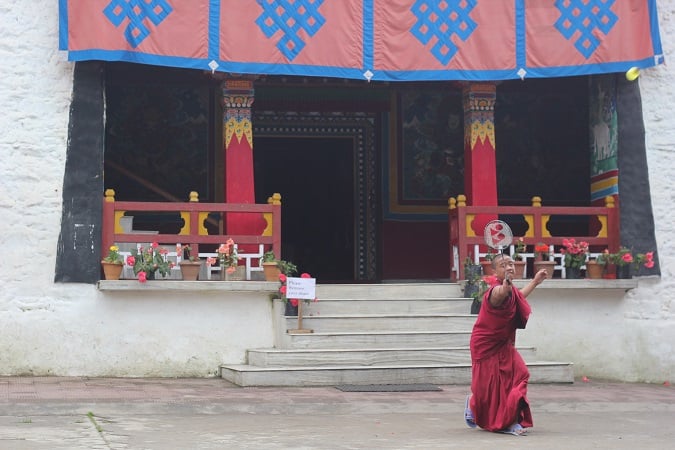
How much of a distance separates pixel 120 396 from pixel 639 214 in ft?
19.6

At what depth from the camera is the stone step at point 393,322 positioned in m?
10.9

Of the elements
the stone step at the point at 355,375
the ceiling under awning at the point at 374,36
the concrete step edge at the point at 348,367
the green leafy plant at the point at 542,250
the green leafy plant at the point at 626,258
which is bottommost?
the stone step at the point at 355,375

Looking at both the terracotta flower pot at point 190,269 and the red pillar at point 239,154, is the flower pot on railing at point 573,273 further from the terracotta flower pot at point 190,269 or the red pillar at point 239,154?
the terracotta flower pot at point 190,269

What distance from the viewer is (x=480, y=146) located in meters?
12.0

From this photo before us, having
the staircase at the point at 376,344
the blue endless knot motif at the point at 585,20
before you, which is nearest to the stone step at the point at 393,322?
the staircase at the point at 376,344

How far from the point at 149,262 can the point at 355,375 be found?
91.0 inches

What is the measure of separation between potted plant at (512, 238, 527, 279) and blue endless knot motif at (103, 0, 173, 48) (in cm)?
425

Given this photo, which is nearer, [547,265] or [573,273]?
[547,265]

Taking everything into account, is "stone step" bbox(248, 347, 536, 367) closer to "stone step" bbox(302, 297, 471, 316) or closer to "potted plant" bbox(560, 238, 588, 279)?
"stone step" bbox(302, 297, 471, 316)

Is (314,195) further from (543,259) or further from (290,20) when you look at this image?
(290,20)

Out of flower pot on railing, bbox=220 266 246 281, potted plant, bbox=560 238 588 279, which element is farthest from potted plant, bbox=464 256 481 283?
flower pot on railing, bbox=220 266 246 281

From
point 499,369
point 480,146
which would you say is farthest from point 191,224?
point 499,369

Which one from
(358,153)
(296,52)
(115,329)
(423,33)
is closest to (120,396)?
(115,329)

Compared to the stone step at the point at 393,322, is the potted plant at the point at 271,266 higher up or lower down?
higher up
